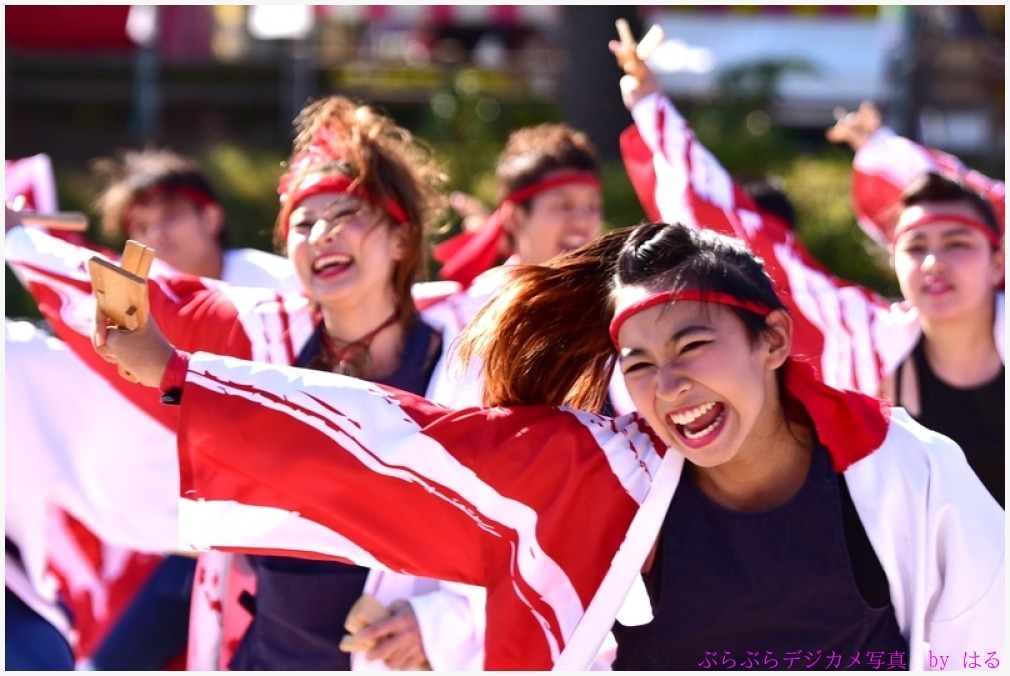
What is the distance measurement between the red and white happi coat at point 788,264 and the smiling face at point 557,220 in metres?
0.35

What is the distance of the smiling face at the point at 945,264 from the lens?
10.7ft

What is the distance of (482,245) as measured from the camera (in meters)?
4.04

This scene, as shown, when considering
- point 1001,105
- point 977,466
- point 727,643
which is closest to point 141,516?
point 727,643

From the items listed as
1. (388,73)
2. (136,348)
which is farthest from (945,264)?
(388,73)

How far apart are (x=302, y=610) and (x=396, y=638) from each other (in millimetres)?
206

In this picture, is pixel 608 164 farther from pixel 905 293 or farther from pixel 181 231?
pixel 905 293

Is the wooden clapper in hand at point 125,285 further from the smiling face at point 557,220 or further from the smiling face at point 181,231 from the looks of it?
the smiling face at point 181,231

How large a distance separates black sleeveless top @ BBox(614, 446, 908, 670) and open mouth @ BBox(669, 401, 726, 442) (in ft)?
0.57

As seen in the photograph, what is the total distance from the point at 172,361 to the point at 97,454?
1463mm

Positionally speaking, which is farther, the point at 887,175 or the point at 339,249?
the point at 887,175

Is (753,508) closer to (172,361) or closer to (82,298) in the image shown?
(172,361)

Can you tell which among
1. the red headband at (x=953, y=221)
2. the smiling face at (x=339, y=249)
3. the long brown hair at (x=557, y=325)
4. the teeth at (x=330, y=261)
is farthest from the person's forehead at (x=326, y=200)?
the red headband at (x=953, y=221)

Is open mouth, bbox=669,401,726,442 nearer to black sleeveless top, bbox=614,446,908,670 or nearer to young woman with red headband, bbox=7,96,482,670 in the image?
black sleeveless top, bbox=614,446,908,670

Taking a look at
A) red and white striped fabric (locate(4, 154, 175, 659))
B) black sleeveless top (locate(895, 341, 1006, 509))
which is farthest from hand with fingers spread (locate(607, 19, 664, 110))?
red and white striped fabric (locate(4, 154, 175, 659))
